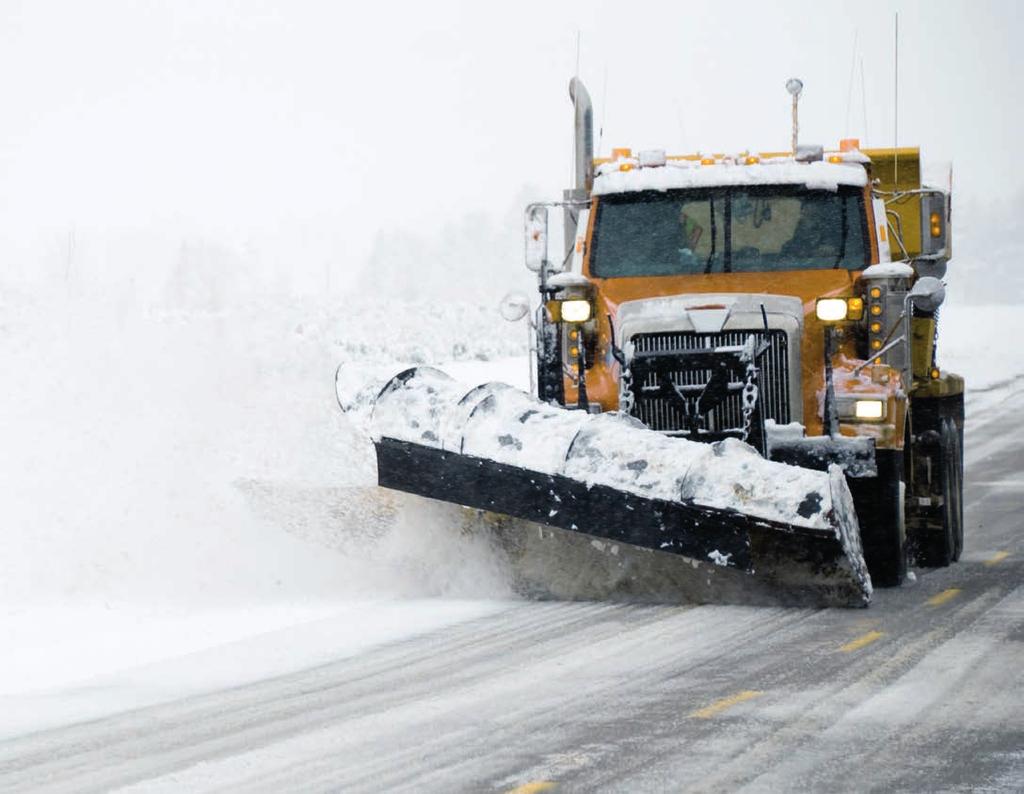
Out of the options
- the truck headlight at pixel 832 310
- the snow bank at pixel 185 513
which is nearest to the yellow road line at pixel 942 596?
the truck headlight at pixel 832 310

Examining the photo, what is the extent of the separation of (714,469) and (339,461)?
4802 mm

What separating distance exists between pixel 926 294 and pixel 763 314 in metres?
1.23

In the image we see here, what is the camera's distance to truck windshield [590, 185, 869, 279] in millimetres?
8664

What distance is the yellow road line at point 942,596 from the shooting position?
7.61 m

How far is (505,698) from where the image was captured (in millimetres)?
5523

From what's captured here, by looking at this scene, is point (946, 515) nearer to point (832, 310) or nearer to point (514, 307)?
point (832, 310)

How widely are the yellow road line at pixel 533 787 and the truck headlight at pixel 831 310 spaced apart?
440cm

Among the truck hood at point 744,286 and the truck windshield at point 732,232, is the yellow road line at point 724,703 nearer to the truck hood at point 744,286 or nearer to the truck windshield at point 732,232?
the truck hood at point 744,286

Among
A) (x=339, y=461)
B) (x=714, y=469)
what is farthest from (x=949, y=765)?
(x=339, y=461)

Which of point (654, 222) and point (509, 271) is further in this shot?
point (509, 271)

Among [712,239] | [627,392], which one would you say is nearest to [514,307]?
[627,392]

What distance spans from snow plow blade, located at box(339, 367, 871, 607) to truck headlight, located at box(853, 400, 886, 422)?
0.85 meters

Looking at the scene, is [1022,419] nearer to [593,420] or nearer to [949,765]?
[593,420]

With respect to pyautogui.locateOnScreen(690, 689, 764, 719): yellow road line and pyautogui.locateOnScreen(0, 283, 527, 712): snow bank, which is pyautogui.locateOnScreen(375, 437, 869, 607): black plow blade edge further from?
pyautogui.locateOnScreen(690, 689, 764, 719): yellow road line
